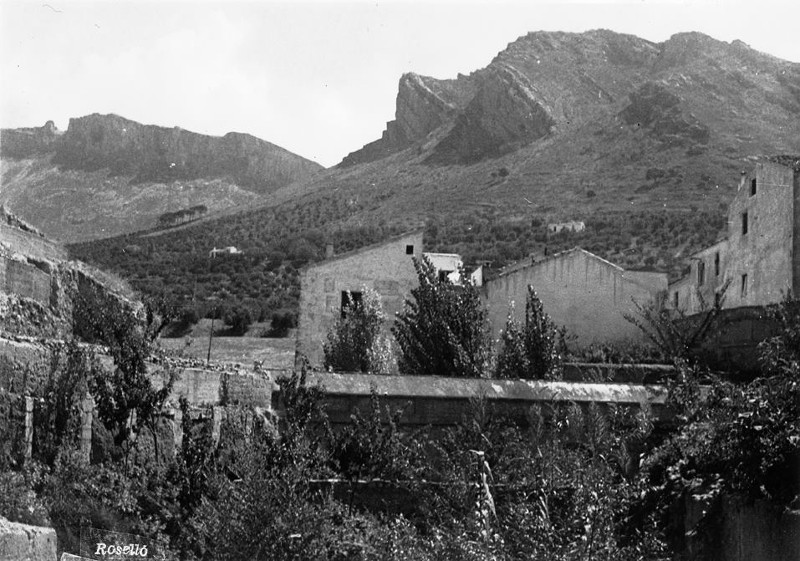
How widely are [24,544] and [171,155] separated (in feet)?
422

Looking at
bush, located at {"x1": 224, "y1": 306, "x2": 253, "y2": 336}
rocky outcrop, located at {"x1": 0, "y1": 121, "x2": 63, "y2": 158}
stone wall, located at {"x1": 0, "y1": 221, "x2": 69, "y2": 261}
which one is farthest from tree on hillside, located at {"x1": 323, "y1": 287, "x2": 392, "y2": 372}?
rocky outcrop, located at {"x1": 0, "y1": 121, "x2": 63, "y2": 158}

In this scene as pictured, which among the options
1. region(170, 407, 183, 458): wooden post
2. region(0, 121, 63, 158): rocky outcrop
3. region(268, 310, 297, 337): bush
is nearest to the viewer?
region(170, 407, 183, 458): wooden post

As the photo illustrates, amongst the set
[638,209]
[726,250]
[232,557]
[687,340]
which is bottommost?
[232,557]

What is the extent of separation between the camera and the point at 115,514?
1046 centimetres

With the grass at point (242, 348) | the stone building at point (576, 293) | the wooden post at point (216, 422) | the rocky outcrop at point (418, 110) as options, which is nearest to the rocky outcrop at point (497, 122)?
the rocky outcrop at point (418, 110)

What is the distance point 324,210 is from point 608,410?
7083 cm

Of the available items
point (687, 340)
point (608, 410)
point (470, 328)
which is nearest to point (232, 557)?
point (608, 410)

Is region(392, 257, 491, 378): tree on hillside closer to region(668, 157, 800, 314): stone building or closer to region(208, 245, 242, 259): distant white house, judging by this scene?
region(668, 157, 800, 314): stone building

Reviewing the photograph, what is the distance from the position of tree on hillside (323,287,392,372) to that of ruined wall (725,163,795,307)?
890cm

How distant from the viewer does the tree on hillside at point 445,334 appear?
57.7 feet

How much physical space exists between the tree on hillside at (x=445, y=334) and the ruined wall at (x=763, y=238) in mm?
11214

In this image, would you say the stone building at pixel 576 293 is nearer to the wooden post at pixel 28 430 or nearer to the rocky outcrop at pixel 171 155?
the wooden post at pixel 28 430

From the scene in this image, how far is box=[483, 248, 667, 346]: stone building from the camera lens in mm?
31172

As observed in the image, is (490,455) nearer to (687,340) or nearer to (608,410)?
(608,410)
